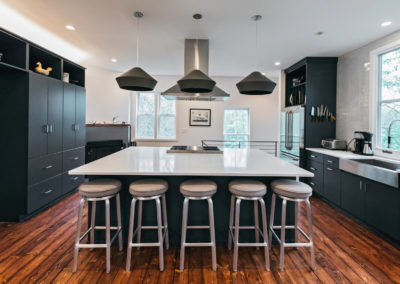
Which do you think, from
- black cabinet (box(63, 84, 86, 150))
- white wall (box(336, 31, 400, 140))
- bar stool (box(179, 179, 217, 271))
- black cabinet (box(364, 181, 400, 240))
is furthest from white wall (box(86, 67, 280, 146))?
bar stool (box(179, 179, 217, 271))

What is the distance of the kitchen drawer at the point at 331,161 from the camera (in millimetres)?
3191

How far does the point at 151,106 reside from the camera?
6258mm

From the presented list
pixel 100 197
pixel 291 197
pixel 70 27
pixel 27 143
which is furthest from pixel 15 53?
pixel 291 197

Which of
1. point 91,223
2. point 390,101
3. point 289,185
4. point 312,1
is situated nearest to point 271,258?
point 289,185

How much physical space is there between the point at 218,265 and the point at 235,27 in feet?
9.66

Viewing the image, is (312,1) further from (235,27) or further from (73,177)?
(73,177)

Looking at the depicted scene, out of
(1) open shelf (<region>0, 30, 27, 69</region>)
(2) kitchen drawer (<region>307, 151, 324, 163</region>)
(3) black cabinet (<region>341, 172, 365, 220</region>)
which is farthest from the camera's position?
(2) kitchen drawer (<region>307, 151, 324, 163</region>)

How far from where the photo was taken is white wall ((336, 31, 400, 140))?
3.42m

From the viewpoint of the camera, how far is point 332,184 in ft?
10.8

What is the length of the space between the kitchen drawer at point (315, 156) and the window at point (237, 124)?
94.5 inches

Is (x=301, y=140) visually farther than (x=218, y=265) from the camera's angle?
Yes

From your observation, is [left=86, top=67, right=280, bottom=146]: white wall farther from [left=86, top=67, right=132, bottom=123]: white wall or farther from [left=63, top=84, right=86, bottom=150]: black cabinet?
[left=63, top=84, right=86, bottom=150]: black cabinet

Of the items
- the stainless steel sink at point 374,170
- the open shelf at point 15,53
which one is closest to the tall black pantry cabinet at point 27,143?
the open shelf at point 15,53

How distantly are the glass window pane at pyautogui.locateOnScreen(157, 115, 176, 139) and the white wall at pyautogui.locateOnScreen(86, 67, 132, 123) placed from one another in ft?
3.10
